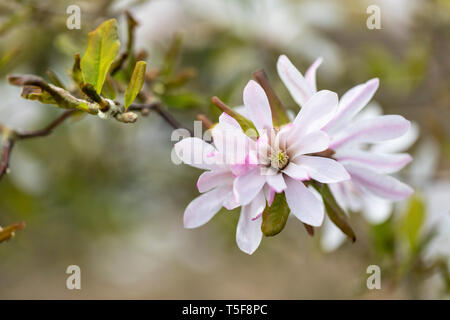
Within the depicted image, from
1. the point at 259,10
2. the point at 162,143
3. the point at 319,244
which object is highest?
the point at 259,10

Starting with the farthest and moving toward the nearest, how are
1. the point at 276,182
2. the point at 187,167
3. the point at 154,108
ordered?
the point at 187,167
the point at 154,108
the point at 276,182

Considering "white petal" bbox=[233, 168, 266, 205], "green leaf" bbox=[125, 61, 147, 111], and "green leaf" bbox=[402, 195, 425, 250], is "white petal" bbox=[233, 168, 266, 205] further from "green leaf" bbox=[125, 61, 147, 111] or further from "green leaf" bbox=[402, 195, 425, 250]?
"green leaf" bbox=[402, 195, 425, 250]

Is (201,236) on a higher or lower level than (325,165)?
higher

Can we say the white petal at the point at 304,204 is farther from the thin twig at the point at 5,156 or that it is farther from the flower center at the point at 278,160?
the thin twig at the point at 5,156

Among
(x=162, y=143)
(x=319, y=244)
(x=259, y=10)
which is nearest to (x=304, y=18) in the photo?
(x=259, y=10)

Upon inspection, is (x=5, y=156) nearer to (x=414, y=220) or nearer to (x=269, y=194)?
(x=269, y=194)

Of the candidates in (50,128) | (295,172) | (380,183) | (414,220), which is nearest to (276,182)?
(295,172)
